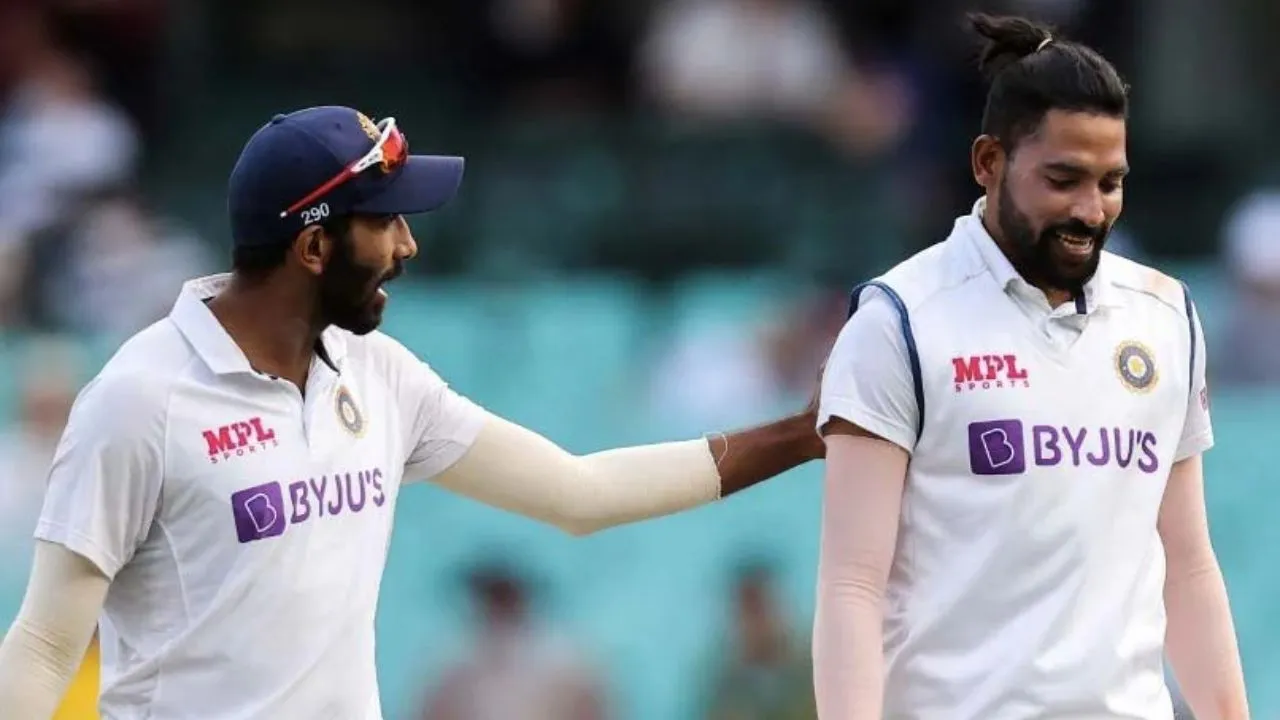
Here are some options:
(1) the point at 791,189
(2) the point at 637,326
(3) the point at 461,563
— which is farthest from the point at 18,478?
(1) the point at 791,189

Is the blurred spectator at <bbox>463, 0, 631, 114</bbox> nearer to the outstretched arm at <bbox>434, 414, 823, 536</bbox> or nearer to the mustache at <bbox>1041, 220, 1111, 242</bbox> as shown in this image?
the outstretched arm at <bbox>434, 414, 823, 536</bbox>

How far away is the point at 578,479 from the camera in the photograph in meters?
5.62

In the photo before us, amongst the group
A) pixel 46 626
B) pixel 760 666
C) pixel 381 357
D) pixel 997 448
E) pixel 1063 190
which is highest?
pixel 1063 190

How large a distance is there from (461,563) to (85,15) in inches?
153

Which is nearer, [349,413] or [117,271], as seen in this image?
[349,413]

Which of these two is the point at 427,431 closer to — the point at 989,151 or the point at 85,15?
the point at 989,151

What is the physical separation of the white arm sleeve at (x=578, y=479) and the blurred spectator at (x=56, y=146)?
17.7 ft

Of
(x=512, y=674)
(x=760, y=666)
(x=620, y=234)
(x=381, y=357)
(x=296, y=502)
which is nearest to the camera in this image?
(x=296, y=502)

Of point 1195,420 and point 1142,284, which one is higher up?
point 1142,284

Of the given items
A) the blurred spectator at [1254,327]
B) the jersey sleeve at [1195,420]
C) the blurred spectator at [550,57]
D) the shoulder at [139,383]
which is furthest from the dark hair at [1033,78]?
the blurred spectator at [550,57]

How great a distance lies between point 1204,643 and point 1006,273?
0.79 meters

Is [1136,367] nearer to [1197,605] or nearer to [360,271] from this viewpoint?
[1197,605]

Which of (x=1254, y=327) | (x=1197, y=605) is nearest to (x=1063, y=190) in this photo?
(x=1197, y=605)

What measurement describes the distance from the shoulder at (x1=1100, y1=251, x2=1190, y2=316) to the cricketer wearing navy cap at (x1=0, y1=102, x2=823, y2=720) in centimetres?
123
